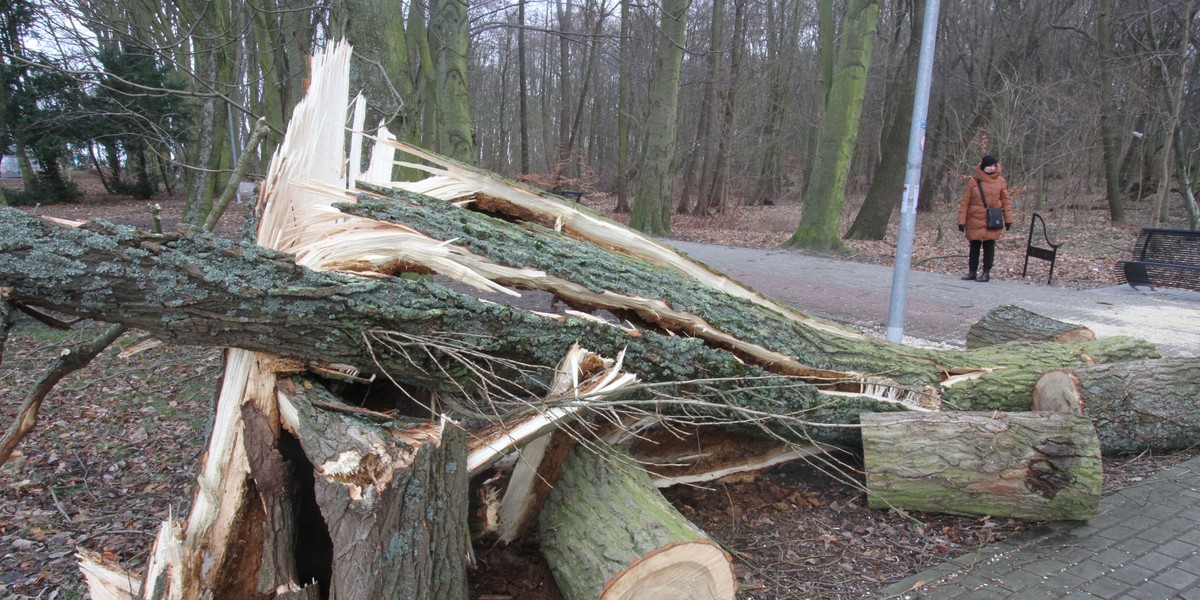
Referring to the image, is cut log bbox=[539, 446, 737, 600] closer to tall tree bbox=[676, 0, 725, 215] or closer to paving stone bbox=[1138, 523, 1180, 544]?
paving stone bbox=[1138, 523, 1180, 544]

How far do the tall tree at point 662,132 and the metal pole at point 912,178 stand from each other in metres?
8.19

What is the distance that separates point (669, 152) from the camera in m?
14.9

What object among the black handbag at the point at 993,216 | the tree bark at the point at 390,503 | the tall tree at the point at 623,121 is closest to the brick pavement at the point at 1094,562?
the tree bark at the point at 390,503

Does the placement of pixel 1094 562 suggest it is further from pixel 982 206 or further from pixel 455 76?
pixel 455 76

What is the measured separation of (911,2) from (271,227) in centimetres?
1780

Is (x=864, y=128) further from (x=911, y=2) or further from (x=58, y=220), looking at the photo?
(x=58, y=220)

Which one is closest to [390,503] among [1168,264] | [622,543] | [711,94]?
[622,543]

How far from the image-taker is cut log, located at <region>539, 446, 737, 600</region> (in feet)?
8.21

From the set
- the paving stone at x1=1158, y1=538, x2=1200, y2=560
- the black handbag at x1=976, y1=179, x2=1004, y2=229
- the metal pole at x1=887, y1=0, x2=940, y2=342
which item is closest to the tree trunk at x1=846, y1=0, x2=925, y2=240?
the black handbag at x1=976, y1=179, x2=1004, y2=229

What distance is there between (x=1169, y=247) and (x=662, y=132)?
875 cm

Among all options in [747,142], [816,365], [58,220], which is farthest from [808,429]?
[747,142]

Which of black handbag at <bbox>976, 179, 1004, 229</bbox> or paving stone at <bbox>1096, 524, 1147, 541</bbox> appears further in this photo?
black handbag at <bbox>976, 179, 1004, 229</bbox>

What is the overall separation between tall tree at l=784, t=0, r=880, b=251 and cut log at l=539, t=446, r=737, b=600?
34.5 feet

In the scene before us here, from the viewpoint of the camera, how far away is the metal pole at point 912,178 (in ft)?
18.5
